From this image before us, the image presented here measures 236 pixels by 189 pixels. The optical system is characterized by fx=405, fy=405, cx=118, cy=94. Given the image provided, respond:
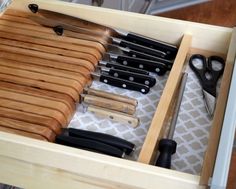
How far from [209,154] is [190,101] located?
218 millimetres

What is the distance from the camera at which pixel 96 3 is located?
1344 mm

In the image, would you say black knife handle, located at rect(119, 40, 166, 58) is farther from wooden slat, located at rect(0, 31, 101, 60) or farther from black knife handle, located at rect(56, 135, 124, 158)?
black knife handle, located at rect(56, 135, 124, 158)

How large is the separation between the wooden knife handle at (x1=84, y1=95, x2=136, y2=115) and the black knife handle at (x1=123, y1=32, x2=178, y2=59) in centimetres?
17

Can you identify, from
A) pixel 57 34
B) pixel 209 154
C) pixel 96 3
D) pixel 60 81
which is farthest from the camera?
pixel 96 3

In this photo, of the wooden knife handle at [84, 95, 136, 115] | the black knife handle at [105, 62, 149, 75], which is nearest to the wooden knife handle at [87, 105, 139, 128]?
the wooden knife handle at [84, 95, 136, 115]

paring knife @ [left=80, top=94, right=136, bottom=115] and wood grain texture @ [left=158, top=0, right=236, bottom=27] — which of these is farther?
wood grain texture @ [left=158, top=0, right=236, bottom=27]

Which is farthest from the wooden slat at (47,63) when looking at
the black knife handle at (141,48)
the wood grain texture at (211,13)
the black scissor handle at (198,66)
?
the wood grain texture at (211,13)

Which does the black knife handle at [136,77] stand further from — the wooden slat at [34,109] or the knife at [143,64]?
the wooden slat at [34,109]

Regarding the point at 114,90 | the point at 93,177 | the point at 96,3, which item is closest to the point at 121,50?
the point at 114,90

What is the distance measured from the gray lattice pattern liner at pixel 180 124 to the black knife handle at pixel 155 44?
6 centimetres

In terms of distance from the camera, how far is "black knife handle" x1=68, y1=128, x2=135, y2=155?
0.65 m

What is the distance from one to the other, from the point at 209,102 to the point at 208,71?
0.08 meters

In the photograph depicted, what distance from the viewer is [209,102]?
750 mm

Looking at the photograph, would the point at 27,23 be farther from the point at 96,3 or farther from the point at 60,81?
the point at 96,3
